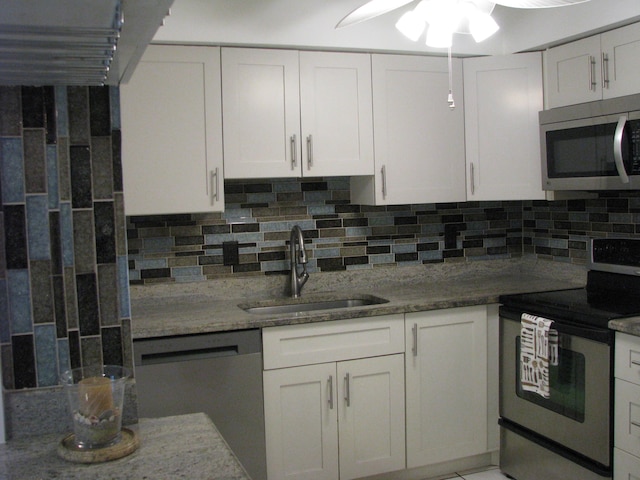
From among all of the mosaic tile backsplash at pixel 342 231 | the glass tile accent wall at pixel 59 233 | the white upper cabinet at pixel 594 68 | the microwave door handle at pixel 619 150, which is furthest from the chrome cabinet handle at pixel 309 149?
the glass tile accent wall at pixel 59 233

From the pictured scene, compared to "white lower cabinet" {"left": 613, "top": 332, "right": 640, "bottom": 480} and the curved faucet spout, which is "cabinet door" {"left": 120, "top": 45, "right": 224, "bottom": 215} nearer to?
the curved faucet spout

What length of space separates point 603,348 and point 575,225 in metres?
1.09

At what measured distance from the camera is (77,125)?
→ 1.56 metres

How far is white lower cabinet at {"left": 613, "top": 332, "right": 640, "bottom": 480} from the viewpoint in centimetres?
244

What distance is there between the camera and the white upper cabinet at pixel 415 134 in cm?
320

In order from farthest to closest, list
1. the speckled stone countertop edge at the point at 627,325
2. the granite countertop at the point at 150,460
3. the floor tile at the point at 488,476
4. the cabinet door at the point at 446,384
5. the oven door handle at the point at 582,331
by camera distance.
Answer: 1. the floor tile at the point at 488,476
2. the cabinet door at the point at 446,384
3. the oven door handle at the point at 582,331
4. the speckled stone countertop edge at the point at 627,325
5. the granite countertop at the point at 150,460

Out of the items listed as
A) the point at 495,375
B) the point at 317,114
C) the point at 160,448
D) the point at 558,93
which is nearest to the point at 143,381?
the point at 160,448

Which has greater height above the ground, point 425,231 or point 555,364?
point 425,231

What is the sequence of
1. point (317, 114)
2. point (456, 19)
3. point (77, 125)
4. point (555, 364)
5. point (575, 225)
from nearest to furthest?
1. point (77, 125)
2. point (456, 19)
3. point (555, 364)
4. point (317, 114)
5. point (575, 225)

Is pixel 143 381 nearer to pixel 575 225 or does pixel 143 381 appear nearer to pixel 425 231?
pixel 425 231

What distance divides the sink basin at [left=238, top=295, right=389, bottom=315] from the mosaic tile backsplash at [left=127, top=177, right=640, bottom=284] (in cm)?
20

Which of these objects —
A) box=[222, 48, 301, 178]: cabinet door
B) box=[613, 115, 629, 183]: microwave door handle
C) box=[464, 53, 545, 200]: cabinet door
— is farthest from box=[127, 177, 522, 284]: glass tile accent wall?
box=[613, 115, 629, 183]: microwave door handle

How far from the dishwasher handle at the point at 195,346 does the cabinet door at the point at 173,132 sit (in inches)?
22.8

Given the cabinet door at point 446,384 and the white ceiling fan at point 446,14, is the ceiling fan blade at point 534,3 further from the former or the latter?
the cabinet door at point 446,384
